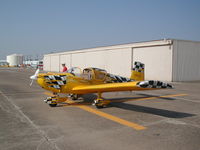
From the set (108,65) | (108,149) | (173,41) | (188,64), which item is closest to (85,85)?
(108,149)

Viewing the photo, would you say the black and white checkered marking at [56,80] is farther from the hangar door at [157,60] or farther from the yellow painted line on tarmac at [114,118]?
the hangar door at [157,60]

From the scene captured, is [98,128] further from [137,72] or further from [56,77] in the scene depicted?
[137,72]

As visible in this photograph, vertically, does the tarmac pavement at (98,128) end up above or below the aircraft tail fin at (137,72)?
below

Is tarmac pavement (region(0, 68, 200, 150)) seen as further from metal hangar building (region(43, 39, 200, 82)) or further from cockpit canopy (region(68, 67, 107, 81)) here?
metal hangar building (region(43, 39, 200, 82))

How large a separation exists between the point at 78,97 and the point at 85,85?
1459mm

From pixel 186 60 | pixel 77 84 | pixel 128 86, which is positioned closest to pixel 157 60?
pixel 186 60

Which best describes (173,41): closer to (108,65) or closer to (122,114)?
(108,65)

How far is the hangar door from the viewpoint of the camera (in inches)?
888

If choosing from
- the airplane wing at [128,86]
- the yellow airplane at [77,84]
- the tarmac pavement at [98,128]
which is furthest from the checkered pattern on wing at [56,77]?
the tarmac pavement at [98,128]

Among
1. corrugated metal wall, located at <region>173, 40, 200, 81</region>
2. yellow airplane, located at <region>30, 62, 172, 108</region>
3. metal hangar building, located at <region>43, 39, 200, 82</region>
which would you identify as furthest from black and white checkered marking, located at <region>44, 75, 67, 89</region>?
corrugated metal wall, located at <region>173, 40, 200, 81</region>

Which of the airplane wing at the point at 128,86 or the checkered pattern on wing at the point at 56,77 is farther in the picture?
the checkered pattern on wing at the point at 56,77

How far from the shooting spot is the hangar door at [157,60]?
2255 centimetres

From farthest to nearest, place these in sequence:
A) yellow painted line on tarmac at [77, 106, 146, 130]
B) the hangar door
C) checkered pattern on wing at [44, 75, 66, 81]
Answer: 1. the hangar door
2. checkered pattern on wing at [44, 75, 66, 81]
3. yellow painted line on tarmac at [77, 106, 146, 130]

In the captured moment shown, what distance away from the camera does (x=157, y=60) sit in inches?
938
